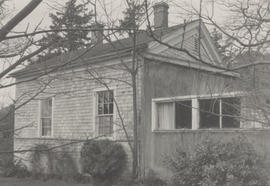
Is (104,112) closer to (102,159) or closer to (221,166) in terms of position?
(102,159)

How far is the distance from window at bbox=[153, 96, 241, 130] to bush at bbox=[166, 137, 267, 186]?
4.57 ft

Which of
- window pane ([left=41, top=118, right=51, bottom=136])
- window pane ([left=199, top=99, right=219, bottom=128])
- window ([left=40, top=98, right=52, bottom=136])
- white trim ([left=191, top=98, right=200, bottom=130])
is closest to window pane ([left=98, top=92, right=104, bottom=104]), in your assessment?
window ([left=40, top=98, right=52, bottom=136])

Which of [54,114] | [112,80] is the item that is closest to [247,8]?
→ [112,80]

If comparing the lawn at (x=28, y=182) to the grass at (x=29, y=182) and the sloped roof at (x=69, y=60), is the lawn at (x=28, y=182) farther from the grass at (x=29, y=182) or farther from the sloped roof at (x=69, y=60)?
the sloped roof at (x=69, y=60)

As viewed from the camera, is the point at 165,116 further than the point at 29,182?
No

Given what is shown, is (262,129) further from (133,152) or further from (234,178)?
(133,152)

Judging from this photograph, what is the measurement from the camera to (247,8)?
5.77 meters

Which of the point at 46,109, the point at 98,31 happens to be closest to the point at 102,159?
the point at 46,109

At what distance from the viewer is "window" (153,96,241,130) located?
39.6 ft

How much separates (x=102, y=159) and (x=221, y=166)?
4567mm

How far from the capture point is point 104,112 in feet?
50.0

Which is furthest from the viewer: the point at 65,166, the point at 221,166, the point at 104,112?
the point at 65,166

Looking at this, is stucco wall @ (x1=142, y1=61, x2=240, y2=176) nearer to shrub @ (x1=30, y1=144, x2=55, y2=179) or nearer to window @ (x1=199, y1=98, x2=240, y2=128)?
window @ (x1=199, y1=98, x2=240, y2=128)

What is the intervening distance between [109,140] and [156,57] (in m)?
3.21
